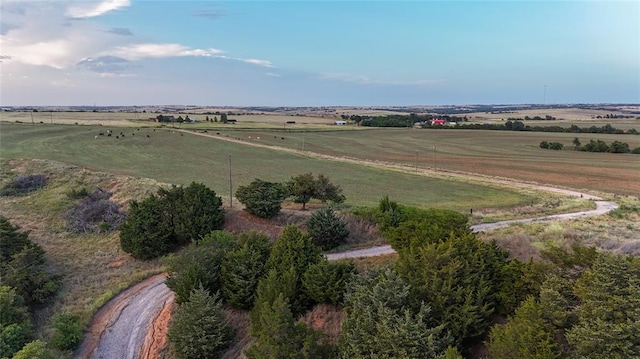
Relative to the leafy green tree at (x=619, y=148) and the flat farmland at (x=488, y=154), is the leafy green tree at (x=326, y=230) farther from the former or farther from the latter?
the leafy green tree at (x=619, y=148)

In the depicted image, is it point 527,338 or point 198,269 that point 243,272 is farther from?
point 527,338

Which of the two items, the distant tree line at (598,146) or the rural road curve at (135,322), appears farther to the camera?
the distant tree line at (598,146)

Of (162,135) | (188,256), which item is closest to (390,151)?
(162,135)

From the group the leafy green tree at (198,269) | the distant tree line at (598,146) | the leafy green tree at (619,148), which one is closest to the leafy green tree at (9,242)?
the leafy green tree at (198,269)

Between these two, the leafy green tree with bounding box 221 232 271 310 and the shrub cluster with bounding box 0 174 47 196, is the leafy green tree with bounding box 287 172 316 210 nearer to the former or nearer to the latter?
the leafy green tree with bounding box 221 232 271 310

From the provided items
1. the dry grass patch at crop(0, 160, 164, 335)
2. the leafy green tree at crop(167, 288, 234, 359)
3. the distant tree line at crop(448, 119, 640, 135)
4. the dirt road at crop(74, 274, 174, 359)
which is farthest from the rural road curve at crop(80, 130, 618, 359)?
the distant tree line at crop(448, 119, 640, 135)

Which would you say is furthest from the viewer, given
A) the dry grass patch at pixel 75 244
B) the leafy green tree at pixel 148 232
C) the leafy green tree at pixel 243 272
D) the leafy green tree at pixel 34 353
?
the leafy green tree at pixel 148 232
